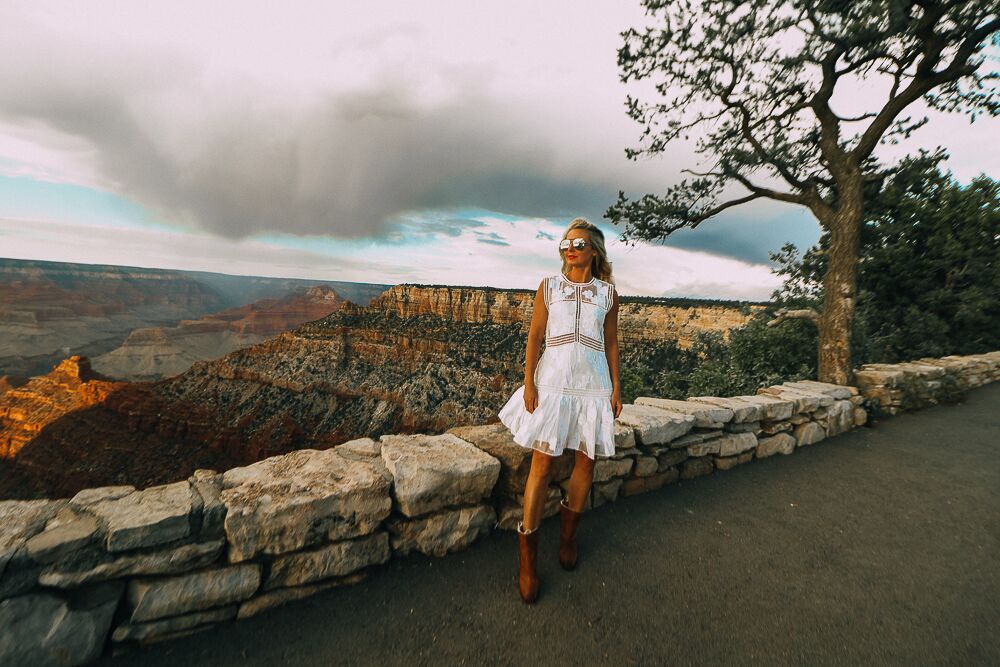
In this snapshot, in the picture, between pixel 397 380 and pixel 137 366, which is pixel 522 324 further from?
pixel 137 366

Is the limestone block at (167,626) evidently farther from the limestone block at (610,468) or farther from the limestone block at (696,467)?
the limestone block at (696,467)

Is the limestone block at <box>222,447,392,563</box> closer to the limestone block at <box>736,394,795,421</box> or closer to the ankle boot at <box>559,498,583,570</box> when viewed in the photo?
the ankle boot at <box>559,498,583,570</box>

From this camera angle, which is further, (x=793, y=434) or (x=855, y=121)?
(x=855, y=121)

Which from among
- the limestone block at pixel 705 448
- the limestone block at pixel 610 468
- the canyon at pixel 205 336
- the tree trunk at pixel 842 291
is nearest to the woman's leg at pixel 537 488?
the limestone block at pixel 610 468

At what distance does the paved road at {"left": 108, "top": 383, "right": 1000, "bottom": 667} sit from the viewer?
1.77 m

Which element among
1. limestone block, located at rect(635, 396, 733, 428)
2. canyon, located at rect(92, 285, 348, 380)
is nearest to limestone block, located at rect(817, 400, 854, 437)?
limestone block, located at rect(635, 396, 733, 428)

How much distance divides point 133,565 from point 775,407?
17.5ft

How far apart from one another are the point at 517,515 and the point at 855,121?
8.65 m

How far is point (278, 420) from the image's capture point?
37750 mm

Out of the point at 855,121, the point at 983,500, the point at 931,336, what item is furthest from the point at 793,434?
the point at 931,336

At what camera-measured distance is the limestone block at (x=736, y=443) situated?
3.91 m

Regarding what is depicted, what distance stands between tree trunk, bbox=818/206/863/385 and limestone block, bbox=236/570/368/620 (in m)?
7.23

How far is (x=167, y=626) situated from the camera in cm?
169

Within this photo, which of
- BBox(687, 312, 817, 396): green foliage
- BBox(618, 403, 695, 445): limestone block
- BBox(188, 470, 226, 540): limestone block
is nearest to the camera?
BBox(188, 470, 226, 540): limestone block
